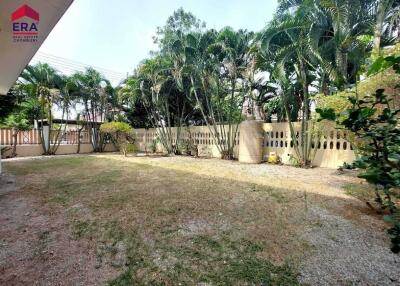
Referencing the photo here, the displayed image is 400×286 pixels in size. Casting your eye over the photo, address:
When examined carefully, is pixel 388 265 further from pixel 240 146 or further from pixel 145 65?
pixel 145 65

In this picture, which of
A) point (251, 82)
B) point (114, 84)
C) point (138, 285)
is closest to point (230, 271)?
point (138, 285)

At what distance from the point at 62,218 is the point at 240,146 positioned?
6542 mm

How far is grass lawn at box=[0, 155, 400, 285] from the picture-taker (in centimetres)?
180

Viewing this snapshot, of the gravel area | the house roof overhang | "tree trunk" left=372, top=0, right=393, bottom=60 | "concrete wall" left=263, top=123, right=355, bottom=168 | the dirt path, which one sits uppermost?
"tree trunk" left=372, top=0, right=393, bottom=60

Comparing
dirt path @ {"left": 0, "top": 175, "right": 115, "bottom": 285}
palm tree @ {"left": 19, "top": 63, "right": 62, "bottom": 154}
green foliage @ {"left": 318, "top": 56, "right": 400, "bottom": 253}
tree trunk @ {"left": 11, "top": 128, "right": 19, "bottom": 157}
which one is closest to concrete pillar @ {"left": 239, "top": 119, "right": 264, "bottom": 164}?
green foliage @ {"left": 318, "top": 56, "right": 400, "bottom": 253}

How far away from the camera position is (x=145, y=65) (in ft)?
33.1

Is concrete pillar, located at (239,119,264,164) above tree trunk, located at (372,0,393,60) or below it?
below

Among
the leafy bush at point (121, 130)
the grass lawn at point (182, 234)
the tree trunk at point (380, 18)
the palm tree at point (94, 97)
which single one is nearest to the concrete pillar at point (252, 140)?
the grass lawn at point (182, 234)

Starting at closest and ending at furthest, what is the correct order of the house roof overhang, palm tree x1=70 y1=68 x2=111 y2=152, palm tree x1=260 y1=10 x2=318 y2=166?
the house roof overhang
palm tree x1=260 y1=10 x2=318 y2=166
palm tree x1=70 y1=68 x2=111 y2=152

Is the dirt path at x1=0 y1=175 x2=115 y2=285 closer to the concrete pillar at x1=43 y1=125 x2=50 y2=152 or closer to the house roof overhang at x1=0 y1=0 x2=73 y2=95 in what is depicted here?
the house roof overhang at x1=0 y1=0 x2=73 y2=95

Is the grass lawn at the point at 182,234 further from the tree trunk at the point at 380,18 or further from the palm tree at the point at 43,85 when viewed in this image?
the palm tree at the point at 43,85

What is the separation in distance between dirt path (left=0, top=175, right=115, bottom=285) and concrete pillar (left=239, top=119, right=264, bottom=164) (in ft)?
21.0

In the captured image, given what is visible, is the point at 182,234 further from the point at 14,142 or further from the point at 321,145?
the point at 14,142

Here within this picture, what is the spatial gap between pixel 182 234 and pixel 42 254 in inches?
54.2
